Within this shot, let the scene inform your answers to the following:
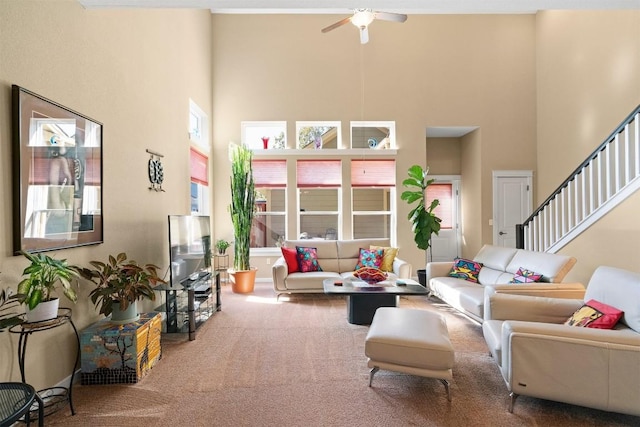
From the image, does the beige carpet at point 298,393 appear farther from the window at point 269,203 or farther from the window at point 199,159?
the window at point 269,203

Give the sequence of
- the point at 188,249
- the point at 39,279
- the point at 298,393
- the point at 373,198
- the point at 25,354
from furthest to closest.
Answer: the point at 373,198 < the point at 188,249 < the point at 298,393 < the point at 25,354 < the point at 39,279

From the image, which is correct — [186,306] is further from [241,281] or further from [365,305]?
[365,305]

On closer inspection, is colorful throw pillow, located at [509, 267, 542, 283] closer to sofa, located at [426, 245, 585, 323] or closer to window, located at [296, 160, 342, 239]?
sofa, located at [426, 245, 585, 323]

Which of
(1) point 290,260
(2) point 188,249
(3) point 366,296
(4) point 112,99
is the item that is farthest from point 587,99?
(4) point 112,99

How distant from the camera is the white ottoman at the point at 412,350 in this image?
2402 mm

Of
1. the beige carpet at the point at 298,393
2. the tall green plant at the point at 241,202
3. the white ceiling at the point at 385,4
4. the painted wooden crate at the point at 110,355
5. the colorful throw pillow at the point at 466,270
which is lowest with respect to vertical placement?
the beige carpet at the point at 298,393

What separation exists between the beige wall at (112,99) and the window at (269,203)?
1.68 meters

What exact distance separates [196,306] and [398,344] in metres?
2.51

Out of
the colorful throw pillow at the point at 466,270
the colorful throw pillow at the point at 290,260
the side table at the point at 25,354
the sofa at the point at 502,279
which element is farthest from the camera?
the colorful throw pillow at the point at 290,260

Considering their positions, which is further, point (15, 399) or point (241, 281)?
point (241, 281)

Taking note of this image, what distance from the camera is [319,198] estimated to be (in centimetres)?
681

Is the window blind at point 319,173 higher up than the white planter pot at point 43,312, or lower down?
higher up

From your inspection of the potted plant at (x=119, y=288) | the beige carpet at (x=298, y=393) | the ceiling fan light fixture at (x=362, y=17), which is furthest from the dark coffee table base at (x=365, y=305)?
the ceiling fan light fixture at (x=362, y=17)

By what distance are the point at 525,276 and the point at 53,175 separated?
4510mm
